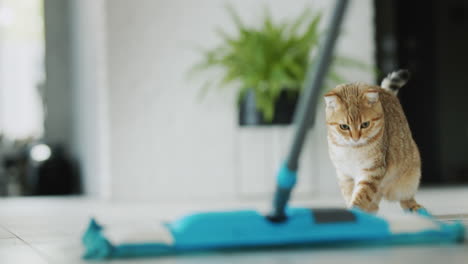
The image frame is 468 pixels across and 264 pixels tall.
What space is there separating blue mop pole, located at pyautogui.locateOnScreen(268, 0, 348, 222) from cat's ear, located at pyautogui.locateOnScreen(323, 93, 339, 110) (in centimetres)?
10

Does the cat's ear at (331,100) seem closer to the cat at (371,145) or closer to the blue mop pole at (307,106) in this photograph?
the cat at (371,145)

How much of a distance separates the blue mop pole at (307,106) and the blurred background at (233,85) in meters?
2.06

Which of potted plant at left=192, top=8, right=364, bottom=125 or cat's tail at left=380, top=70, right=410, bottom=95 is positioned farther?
potted plant at left=192, top=8, right=364, bottom=125

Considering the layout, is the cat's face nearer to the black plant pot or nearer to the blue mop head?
the blue mop head

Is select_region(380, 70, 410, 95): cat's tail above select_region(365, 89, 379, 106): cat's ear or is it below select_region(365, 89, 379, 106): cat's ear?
above

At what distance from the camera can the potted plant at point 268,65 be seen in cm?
292

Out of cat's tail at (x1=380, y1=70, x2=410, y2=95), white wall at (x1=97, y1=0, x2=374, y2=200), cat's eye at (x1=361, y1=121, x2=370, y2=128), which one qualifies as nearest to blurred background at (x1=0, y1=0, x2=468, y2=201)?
white wall at (x1=97, y1=0, x2=374, y2=200)

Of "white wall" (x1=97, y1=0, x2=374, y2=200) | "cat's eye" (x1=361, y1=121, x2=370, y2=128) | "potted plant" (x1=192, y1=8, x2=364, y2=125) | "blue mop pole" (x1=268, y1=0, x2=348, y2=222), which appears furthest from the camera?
"white wall" (x1=97, y1=0, x2=374, y2=200)

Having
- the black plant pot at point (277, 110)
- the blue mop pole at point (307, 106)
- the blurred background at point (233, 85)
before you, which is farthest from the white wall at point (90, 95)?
the blue mop pole at point (307, 106)

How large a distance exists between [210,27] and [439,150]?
143 cm

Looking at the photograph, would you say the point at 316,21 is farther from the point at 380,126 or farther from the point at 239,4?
the point at 380,126

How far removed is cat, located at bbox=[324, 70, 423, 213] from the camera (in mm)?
902

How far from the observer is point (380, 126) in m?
0.90

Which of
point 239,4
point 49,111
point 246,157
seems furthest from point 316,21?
point 49,111
